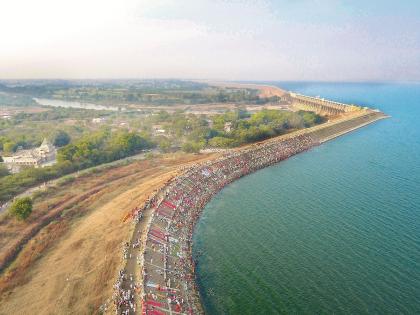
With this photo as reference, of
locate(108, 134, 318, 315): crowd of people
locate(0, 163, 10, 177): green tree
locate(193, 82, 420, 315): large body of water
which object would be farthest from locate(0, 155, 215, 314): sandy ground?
locate(0, 163, 10, 177): green tree

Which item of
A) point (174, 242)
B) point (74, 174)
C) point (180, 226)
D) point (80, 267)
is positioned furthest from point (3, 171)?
point (174, 242)

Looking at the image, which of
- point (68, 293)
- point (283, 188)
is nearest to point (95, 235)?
point (68, 293)

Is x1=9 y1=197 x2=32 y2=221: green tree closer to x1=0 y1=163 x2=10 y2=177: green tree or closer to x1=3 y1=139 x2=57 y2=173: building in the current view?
x1=0 y1=163 x2=10 y2=177: green tree

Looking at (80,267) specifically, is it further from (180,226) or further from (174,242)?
(180,226)

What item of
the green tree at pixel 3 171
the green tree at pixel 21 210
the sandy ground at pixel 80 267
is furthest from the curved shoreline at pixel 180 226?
the green tree at pixel 3 171

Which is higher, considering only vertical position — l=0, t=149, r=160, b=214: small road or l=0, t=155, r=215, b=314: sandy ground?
l=0, t=155, r=215, b=314: sandy ground

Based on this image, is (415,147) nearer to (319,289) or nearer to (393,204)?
(393,204)

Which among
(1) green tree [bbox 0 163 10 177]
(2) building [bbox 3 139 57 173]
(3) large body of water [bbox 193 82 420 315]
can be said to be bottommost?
(2) building [bbox 3 139 57 173]
